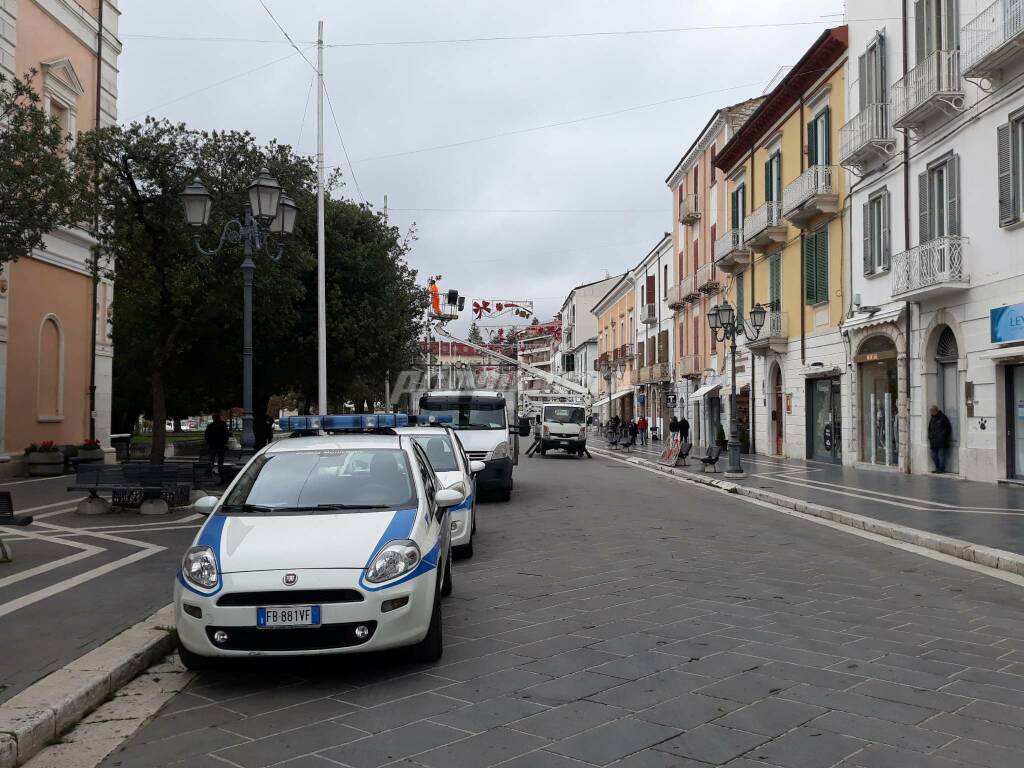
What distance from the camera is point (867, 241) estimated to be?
23609 millimetres

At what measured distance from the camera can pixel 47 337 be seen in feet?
82.8

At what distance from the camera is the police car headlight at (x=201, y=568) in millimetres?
5383

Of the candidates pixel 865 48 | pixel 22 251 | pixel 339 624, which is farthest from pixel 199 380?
pixel 339 624

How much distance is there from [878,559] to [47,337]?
75.7 feet

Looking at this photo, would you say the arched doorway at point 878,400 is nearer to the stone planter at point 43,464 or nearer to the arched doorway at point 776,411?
the arched doorway at point 776,411

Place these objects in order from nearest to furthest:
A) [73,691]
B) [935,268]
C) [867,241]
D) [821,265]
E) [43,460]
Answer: [73,691] → [935,268] → [43,460] → [867,241] → [821,265]

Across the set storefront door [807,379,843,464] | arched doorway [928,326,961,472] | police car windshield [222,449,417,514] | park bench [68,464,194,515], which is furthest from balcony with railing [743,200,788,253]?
police car windshield [222,449,417,514]

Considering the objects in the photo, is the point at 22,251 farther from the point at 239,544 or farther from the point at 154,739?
the point at 154,739

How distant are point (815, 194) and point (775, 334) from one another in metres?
5.52

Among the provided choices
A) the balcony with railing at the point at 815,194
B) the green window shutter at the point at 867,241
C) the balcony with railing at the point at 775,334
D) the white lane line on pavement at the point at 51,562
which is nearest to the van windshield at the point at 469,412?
the white lane line on pavement at the point at 51,562

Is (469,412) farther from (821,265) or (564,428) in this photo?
(564,428)

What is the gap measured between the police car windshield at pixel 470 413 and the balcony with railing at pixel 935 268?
9.45 m

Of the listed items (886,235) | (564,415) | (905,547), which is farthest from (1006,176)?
(564,415)

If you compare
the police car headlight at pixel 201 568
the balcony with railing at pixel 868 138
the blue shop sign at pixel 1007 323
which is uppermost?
the balcony with railing at pixel 868 138
